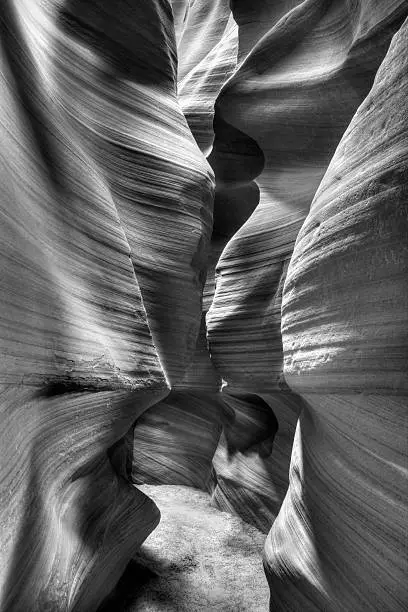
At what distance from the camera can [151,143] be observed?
3.69 metres

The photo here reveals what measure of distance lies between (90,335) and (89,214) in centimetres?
Answer: 77

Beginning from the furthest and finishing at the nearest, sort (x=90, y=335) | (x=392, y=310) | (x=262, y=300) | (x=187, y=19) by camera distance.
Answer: (x=187, y=19)
(x=262, y=300)
(x=90, y=335)
(x=392, y=310)

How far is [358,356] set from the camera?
1.88 m

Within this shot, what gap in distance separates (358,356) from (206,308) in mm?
3641

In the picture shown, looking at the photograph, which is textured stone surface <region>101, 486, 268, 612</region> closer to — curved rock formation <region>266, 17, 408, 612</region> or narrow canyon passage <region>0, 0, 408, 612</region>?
narrow canyon passage <region>0, 0, 408, 612</region>

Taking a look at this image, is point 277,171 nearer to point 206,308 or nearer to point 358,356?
point 206,308

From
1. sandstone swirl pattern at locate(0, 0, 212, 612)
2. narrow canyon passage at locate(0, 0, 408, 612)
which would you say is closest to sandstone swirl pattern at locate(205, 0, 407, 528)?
narrow canyon passage at locate(0, 0, 408, 612)

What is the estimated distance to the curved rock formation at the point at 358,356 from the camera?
1781 mm

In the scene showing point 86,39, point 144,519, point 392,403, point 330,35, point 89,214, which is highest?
point 330,35

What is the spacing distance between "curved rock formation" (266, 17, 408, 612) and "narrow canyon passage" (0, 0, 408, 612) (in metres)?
0.01

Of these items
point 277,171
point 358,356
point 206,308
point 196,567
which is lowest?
point 196,567

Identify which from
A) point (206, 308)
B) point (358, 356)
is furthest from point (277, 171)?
point (358, 356)

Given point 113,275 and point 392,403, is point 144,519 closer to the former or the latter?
point 113,275

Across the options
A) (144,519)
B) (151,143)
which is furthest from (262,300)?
(144,519)
